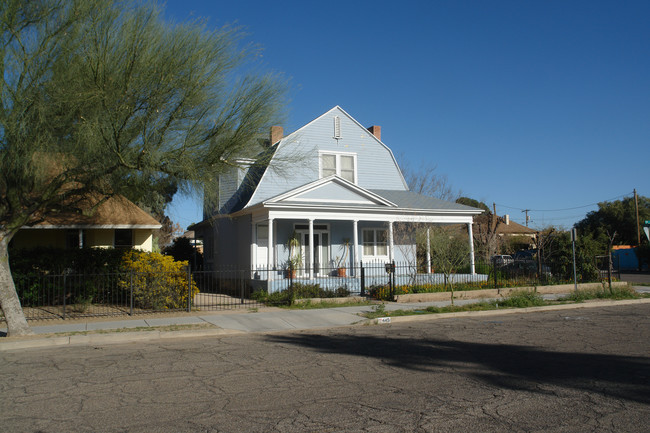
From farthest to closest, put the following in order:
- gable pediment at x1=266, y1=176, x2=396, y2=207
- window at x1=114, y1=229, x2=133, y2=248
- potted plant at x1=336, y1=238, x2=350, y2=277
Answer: potted plant at x1=336, y1=238, x2=350, y2=277 < gable pediment at x1=266, y1=176, x2=396, y2=207 < window at x1=114, y1=229, x2=133, y2=248

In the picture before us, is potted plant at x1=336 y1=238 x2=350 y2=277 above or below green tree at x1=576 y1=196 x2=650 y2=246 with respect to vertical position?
below

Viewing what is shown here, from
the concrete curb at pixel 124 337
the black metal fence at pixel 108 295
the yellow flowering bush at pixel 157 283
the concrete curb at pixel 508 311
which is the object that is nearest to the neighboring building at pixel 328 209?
the yellow flowering bush at pixel 157 283

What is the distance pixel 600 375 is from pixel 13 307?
11074mm

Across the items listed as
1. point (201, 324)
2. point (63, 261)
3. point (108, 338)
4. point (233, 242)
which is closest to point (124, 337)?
point (108, 338)

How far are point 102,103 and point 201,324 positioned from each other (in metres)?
5.66

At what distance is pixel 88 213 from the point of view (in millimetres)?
13711

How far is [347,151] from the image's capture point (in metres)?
24.1

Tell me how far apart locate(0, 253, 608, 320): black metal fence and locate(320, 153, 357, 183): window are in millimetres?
4560

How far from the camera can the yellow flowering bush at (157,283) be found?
1452 cm

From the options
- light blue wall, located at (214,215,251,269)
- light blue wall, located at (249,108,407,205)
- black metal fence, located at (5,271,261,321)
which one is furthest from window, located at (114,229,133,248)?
light blue wall, located at (249,108,407,205)

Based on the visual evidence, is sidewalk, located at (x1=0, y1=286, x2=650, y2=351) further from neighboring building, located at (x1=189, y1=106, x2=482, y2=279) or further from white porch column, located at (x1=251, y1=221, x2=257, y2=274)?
white porch column, located at (x1=251, y1=221, x2=257, y2=274)

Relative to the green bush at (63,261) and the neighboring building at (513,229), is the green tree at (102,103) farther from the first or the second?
the neighboring building at (513,229)

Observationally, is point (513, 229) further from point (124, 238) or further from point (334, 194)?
point (124, 238)

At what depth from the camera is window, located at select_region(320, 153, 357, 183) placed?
2359 cm
